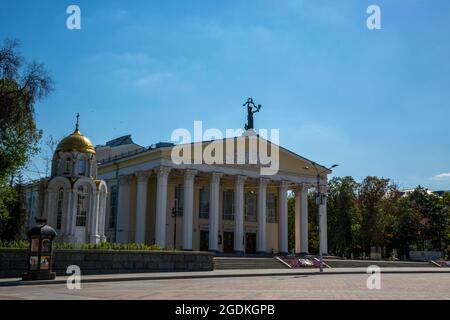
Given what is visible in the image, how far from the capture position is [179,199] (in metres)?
49.9

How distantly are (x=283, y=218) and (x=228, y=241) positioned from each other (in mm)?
5976

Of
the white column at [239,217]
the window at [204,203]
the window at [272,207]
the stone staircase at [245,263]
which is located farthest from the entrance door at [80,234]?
the window at [272,207]

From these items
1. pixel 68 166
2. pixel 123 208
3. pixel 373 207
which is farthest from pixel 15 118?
pixel 373 207

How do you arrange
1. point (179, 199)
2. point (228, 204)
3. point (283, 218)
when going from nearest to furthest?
point (179, 199)
point (283, 218)
point (228, 204)

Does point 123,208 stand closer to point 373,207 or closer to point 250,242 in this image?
point 250,242

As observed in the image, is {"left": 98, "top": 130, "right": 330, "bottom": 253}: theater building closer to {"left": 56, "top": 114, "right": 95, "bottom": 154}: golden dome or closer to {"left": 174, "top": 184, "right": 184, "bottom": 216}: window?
{"left": 174, "top": 184, "right": 184, "bottom": 216}: window

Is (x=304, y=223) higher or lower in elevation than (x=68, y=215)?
higher

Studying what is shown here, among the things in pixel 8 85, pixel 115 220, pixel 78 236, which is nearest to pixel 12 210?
pixel 115 220

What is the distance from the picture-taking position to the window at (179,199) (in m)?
49.6

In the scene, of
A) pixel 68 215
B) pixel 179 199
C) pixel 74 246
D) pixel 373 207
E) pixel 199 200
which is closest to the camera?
pixel 74 246

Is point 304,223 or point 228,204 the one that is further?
point 228,204

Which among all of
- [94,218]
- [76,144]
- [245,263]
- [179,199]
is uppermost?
[76,144]

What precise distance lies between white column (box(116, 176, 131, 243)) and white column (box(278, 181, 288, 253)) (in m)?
14.5

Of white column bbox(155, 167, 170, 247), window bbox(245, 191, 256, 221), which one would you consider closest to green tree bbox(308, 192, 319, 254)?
window bbox(245, 191, 256, 221)
